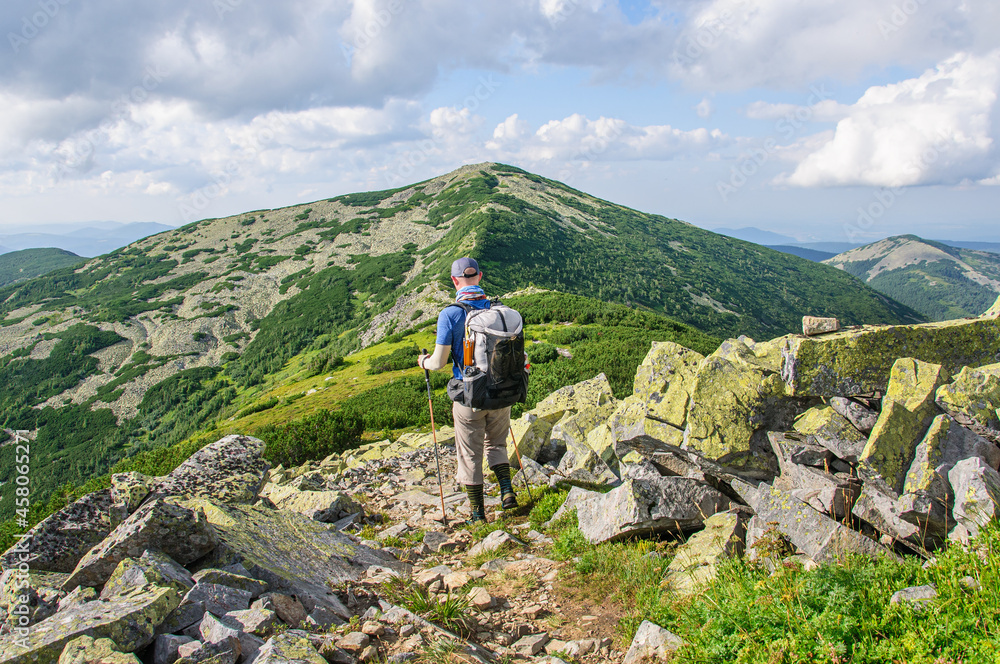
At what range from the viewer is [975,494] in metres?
4.39

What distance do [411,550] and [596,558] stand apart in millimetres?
2562

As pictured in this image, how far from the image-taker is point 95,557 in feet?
15.7

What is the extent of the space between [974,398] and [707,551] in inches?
125

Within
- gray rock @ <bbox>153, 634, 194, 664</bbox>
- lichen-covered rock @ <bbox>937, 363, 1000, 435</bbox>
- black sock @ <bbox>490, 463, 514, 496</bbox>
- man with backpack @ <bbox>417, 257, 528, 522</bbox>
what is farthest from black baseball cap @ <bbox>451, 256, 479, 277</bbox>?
lichen-covered rock @ <bbox>937, 363, 1000, 435</bbox>

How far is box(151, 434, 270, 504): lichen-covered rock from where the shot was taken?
7.45 m

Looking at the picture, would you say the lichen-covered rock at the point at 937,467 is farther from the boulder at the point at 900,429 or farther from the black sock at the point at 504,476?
the black sock at the point at 504,476

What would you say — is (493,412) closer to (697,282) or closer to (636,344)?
(636,344)

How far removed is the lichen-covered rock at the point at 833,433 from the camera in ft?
18.5

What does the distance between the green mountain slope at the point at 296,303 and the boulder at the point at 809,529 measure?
12.9 metres

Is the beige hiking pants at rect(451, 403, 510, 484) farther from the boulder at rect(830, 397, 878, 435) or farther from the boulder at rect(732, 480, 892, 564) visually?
the boulder at rect(830, 397, 878, 435)

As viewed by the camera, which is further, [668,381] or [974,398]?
[668,381]

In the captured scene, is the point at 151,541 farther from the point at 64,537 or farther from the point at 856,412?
the point at 856,412

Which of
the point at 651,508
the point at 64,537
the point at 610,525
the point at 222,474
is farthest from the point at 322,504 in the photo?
the point at 651,508

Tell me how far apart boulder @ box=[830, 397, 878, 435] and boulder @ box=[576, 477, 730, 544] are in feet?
5.59
